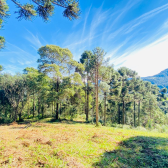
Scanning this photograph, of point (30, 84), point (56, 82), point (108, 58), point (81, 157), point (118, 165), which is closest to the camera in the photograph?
point (118, 165)

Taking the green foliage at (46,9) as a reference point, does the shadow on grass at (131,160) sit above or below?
below

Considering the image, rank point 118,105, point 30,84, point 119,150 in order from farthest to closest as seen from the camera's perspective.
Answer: point 118,105, point 30,84, point 119,150

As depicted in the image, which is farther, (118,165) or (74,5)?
(74,5)

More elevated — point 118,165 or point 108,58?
point 108,58

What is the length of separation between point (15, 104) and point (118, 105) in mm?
23590

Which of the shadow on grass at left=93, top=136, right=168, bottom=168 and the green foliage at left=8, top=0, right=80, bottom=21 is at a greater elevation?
the green foliage at left=8, top=0, right=80, bottom=21

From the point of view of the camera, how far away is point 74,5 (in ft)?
16.8

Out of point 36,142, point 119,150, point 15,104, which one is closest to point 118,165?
point 119,150

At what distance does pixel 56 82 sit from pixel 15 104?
886 cm

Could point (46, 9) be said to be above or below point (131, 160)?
above

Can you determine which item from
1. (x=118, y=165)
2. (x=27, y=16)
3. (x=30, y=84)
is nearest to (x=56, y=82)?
(x=30, y=84)

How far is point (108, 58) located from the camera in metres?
12.4

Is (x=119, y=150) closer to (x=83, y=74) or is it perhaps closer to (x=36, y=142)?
(x=36, y=142)

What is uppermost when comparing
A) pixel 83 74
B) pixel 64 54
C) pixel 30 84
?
pixel 64 54
